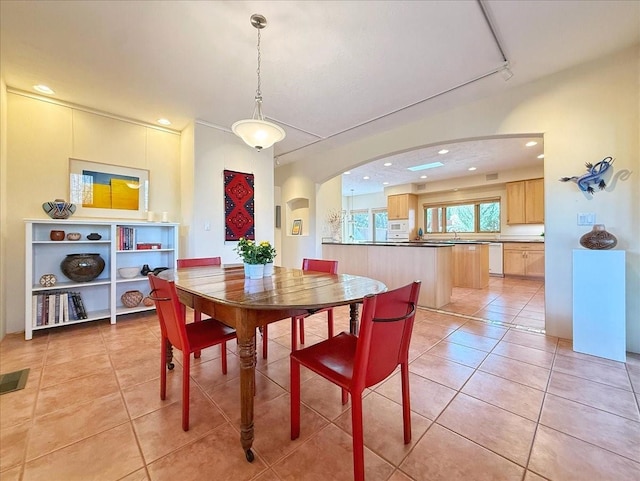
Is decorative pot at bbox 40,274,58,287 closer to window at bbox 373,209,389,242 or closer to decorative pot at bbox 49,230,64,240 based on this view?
decorative pot at bbox 49,230,64,240

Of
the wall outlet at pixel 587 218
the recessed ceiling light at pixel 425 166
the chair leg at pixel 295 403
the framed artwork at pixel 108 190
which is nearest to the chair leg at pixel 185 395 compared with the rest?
the chair leg at pixel 295 403

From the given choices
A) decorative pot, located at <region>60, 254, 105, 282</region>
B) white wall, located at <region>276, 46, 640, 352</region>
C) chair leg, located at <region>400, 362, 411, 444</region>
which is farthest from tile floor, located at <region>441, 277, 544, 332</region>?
decorative pot, located at <region>60, 254, 105, 282</region>

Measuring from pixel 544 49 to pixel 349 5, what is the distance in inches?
70.9

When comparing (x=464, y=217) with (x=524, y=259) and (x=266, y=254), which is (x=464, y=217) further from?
(x=266, y=254)

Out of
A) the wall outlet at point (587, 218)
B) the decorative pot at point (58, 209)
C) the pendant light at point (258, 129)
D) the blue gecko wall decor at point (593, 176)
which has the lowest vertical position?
the wall outlet at point (587, 218)

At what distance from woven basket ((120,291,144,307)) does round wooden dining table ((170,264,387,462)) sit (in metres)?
2.12

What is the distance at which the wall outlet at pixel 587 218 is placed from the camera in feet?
8.13

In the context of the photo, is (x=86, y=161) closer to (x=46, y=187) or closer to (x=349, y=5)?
(x=46, y=187)

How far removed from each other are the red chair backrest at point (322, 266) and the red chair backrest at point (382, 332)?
1078mm

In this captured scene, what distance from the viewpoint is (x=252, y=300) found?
1.25 meters

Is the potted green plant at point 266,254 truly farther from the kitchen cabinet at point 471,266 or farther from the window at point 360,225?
the window at point 360,225

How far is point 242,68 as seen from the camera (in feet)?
8.13

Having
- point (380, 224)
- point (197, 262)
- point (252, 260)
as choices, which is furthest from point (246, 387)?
point (380, 224)

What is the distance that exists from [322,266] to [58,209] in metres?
2.95
